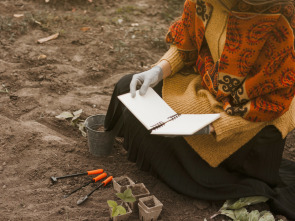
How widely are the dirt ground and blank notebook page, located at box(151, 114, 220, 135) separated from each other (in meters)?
0.63

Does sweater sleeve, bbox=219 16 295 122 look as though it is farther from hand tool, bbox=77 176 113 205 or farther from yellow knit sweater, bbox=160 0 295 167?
hand tool, bbox=77 176 113 205

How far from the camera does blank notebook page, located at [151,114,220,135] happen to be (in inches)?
79.6

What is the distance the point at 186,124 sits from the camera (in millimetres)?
2133

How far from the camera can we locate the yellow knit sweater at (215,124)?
2.21 metres

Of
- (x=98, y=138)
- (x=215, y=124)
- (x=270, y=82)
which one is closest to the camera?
(x=270, y=82)

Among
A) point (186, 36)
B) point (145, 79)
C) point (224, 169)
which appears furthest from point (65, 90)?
point (224, 169)

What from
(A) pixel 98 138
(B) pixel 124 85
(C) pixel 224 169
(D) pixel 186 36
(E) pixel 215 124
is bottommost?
(A) pixel 98 138

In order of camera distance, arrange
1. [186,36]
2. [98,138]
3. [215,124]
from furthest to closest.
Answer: [98,138] → [186,36] → [215,124]

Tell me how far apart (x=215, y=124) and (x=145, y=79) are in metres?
0.57

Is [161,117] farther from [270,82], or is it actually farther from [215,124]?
[270,82]

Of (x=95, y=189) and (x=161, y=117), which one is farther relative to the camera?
(x=95, y=189)

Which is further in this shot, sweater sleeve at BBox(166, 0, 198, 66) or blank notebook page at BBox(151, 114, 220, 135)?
sweater sleeve at BBox(166, 0, 198, 66)

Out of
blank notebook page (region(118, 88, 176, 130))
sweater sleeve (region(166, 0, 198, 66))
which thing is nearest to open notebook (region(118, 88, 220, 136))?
blank notebook page (region(118, 88, 176, 130))

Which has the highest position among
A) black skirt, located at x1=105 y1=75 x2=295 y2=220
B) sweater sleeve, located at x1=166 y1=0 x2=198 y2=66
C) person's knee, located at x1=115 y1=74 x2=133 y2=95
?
sweater sleeve, located at x1=166 y1=0 x2=198 y2=66
